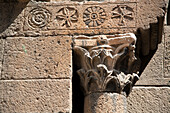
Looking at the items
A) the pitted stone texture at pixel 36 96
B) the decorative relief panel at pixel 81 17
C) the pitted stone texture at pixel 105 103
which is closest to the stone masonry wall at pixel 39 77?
the pitted stone texture at pixel 36 96

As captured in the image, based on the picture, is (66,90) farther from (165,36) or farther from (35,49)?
(165,36)

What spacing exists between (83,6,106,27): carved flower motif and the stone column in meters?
0.22

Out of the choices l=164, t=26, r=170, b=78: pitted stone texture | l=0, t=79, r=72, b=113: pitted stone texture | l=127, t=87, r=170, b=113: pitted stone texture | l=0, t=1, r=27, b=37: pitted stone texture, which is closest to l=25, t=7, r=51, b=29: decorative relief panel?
l=0, t=1, r=27, b=37: pitted stone texture

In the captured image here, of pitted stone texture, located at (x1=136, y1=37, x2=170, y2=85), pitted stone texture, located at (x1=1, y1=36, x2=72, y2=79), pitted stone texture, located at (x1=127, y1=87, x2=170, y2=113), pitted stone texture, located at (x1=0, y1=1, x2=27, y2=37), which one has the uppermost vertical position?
pitted stone texture, located at (x1=0, y1=1, x2=27, y2=37)

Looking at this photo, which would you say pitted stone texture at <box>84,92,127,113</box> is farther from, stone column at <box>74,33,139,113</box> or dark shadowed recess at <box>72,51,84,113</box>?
dark shadowed recess at <box>72,51,84,113</box>

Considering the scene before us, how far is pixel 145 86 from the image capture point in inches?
195

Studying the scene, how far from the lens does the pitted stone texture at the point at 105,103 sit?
4188 millimetres

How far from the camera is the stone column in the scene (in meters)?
4.25

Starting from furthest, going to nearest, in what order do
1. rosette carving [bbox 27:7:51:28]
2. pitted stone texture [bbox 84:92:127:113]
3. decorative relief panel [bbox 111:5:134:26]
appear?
rosette carving [bbox 27:7:51:28] → decorative relief panel [bbox 111:5:134:26] → pitted stone texture [bbox 84:92:127:113]

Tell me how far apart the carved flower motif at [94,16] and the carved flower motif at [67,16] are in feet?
0.45

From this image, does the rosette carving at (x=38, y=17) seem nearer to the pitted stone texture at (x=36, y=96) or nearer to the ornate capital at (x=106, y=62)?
the ornate capital at (x=106, y=62)

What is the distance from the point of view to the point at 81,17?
15.0 feet

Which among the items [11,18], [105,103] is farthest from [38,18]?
[105,103]

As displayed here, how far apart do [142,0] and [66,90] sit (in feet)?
5.00
